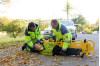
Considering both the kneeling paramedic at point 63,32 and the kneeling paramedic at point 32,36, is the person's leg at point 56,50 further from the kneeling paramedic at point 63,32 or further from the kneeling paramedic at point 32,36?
the kneeling paramedic at point 32,36

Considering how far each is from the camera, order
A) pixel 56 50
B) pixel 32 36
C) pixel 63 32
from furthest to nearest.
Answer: pixel 32 36, pixel 56 50, pixel 63 32

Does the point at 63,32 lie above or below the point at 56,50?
above

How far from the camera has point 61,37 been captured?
15.0 ft

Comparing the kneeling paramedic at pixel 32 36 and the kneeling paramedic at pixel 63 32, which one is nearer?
the kneeling paramedic at pixel 63 32

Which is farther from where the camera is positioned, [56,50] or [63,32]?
[56,50]

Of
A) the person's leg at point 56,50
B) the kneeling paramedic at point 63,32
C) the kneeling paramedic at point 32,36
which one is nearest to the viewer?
the kneeling paramedic at point 63,32

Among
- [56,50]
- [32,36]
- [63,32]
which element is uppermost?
[63,32]

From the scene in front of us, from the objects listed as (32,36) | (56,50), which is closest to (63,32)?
(56,50)

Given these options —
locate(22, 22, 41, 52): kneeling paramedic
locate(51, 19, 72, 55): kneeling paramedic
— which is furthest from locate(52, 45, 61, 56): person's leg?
locate(22, 22, 41, 52): kneeling paramedic

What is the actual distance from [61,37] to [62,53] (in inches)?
31.8

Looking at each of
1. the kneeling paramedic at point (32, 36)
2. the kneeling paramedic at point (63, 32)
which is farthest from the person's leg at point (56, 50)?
the kneeling paramedic at point (32, 36)

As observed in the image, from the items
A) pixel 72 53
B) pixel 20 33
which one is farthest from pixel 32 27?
pixel 20 33

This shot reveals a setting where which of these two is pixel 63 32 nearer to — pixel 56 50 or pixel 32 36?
pixel 56 50

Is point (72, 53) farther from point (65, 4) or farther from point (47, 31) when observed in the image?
point (65, 4)
